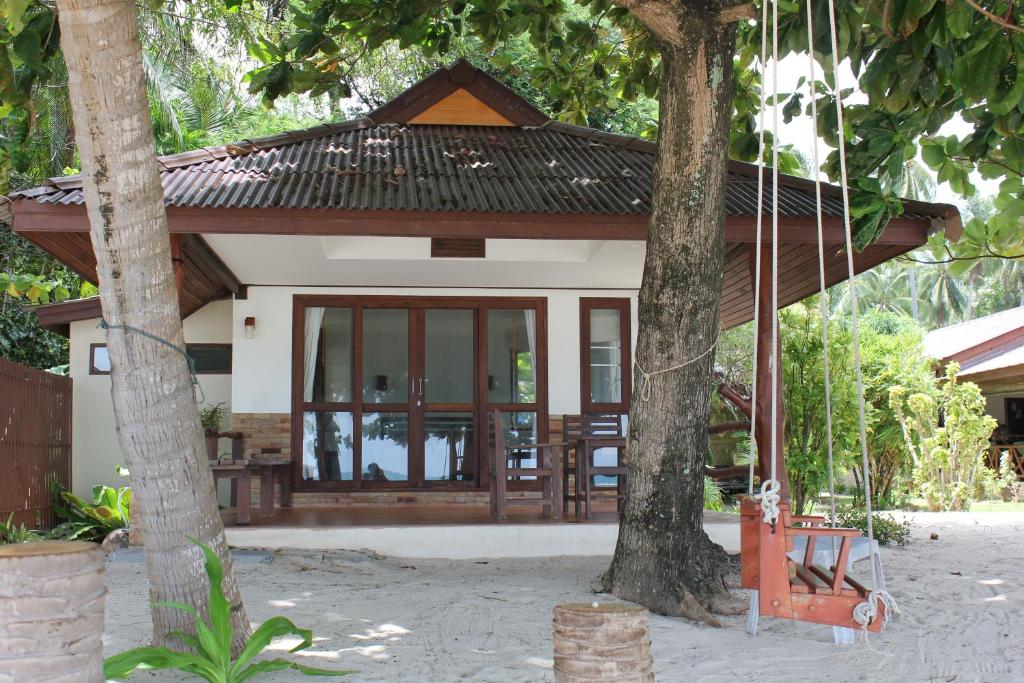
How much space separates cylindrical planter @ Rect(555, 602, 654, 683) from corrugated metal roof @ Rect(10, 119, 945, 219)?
4943mm

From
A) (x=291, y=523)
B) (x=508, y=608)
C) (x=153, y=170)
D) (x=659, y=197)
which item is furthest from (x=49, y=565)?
(x=291, y=523)

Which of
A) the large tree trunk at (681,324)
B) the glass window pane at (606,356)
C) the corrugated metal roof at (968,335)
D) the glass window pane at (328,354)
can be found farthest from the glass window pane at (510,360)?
the corrugated metal roof at (968,335)

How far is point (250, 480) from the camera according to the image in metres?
8.54

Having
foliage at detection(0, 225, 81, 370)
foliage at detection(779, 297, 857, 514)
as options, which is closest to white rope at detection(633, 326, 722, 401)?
foliage at detection(779, 297, 857, 514)

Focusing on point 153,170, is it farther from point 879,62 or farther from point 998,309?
point 998,309

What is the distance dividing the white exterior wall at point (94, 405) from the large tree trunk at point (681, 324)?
7207mm

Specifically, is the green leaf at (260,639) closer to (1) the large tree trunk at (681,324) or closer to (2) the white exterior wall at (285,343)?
(1) the large tree trunk at (681,324)

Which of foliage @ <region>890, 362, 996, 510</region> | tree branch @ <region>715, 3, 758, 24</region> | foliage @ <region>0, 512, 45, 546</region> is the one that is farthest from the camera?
foliage @ <region>890, 362, 996, 510</region>

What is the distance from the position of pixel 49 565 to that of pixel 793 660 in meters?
3.59

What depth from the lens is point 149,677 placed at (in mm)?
4332

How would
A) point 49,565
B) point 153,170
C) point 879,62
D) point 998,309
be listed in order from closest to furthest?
point 49,565, point 153,170, point 879,62, point 998,309

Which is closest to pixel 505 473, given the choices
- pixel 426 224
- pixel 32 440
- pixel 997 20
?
pixel 426 224

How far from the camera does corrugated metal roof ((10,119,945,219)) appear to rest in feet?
25.3

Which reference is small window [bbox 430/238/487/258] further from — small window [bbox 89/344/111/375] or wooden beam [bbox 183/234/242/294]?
small window [bbox 89/344/111/375]
